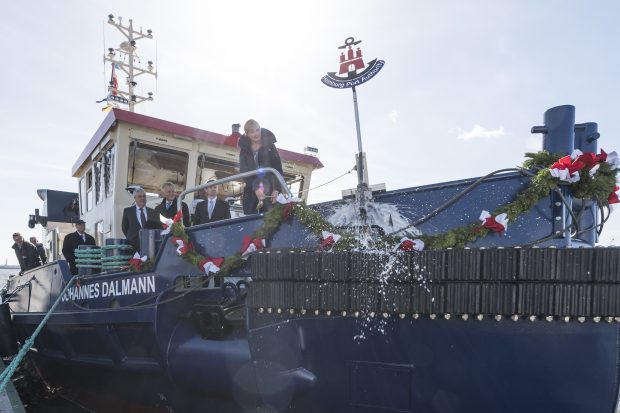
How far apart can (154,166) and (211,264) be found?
2.98 metres

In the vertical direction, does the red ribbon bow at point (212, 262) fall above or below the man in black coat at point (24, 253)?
above

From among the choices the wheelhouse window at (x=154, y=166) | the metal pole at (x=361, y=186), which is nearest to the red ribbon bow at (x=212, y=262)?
the metal pole at (x=361, y=186)

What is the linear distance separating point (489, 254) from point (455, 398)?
824 mm

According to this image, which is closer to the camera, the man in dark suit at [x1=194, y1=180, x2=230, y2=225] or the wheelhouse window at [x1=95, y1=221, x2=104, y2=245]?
the man in dark suit at [x1=194, y1=180, x2=230, y2=225]

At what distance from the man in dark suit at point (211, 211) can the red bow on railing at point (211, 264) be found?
143 cm

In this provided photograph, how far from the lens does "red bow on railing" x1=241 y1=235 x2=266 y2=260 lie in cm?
307

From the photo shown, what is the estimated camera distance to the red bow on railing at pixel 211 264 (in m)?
3.23

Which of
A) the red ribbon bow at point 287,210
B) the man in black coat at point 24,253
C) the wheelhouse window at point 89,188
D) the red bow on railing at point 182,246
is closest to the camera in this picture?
the red ribbon bow at point 287,210

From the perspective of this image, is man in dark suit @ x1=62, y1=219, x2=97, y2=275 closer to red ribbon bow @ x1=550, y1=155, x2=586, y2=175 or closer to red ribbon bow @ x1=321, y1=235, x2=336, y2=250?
red ribbon bow @ x1=321, y1=235, x2=336, y2=250

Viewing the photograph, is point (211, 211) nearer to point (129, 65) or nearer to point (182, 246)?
point (182, 246)

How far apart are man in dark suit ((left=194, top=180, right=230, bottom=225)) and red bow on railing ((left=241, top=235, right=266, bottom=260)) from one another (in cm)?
169

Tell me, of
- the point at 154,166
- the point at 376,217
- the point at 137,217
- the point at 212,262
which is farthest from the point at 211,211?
the point at 376,217

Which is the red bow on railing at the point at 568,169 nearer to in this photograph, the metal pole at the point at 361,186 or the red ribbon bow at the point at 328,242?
the metal pole at the point at 361,186

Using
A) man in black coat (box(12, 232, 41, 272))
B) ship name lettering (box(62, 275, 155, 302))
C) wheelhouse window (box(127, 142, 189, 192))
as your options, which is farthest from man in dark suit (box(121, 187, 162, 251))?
man in black coat (box(12, 232, 41, 272))
